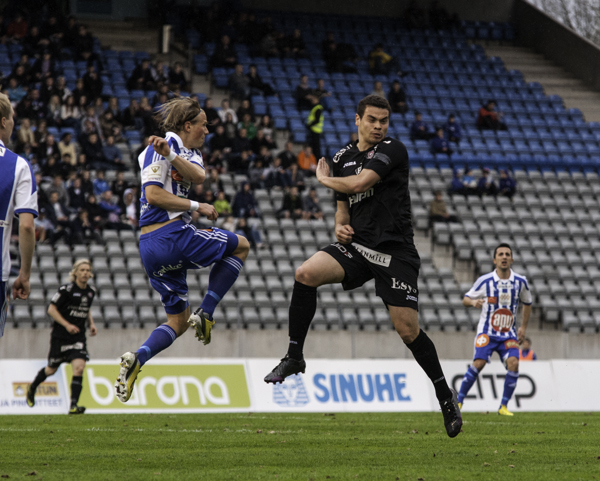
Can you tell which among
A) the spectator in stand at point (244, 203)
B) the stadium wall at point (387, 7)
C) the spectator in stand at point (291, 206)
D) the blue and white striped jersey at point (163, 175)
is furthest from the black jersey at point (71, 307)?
the stadium wall at point (387, 7)

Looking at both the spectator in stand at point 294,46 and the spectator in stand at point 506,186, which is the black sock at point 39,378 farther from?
the spectator in stand at point 294,46

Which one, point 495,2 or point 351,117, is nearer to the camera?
point 351,117

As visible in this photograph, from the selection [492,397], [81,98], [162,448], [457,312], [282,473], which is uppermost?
[282,473]

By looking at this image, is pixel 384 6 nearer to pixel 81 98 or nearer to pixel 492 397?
pixel 81 98

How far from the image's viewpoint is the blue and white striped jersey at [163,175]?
7258 millimetres

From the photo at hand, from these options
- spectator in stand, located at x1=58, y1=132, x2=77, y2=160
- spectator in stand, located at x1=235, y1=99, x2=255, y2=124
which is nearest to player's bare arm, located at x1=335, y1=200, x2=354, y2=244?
spectator in stand, located at x1=58, y1=132, x2=77, y2=160

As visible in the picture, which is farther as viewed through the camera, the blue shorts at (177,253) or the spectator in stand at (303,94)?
the spectator in stand at (303,94)

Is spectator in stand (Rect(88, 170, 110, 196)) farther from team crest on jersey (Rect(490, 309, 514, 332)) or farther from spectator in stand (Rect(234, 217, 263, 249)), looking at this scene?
team crest on jersey (Rect(490, 309, 514, 332))

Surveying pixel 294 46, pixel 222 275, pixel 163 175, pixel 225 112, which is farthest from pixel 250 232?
pixel 163 175

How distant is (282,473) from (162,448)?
209cm

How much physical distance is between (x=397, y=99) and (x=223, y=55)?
5145mm

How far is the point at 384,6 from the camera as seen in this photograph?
32625 mm

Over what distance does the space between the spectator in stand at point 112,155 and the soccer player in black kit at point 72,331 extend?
25.3 ft

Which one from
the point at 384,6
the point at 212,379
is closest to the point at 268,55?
the point at 384,6
